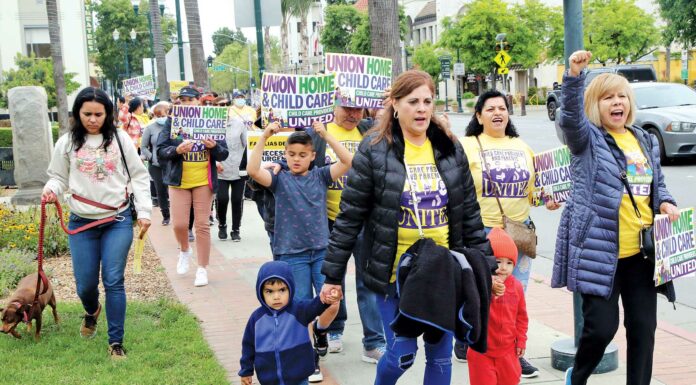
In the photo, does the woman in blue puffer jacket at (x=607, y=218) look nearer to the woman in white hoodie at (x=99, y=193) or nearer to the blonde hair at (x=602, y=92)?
the blonde hair at (x=602, y=92)

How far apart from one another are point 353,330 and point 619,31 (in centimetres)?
4671

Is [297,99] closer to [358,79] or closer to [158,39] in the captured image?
[358,79]

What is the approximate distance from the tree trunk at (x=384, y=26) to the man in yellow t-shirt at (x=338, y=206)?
2.52m

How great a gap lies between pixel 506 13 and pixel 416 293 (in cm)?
5079

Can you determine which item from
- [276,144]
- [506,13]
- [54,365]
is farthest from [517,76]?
[54,365]

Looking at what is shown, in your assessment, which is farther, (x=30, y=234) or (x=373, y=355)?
(x=30, y=234)

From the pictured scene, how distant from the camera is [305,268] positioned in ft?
18.2

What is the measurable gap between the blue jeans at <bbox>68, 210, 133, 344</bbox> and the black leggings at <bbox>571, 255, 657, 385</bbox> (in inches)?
125

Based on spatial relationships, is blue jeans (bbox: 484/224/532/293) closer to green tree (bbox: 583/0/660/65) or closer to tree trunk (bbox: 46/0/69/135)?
tree trunk (bbox: 46/0/69/135)

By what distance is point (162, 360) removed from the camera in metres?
5.66

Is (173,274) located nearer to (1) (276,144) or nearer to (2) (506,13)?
(1) (276,144)

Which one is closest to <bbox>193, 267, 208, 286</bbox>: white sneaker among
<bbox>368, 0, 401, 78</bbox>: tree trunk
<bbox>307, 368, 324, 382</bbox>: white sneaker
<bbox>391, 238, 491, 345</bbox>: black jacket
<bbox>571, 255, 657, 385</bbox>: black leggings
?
<bbox>368, 0, 401, 78</bbox>: tree trunk

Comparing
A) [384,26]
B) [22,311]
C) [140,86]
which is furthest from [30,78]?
[22,311]

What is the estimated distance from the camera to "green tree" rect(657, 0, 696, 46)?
3350 centimetres
